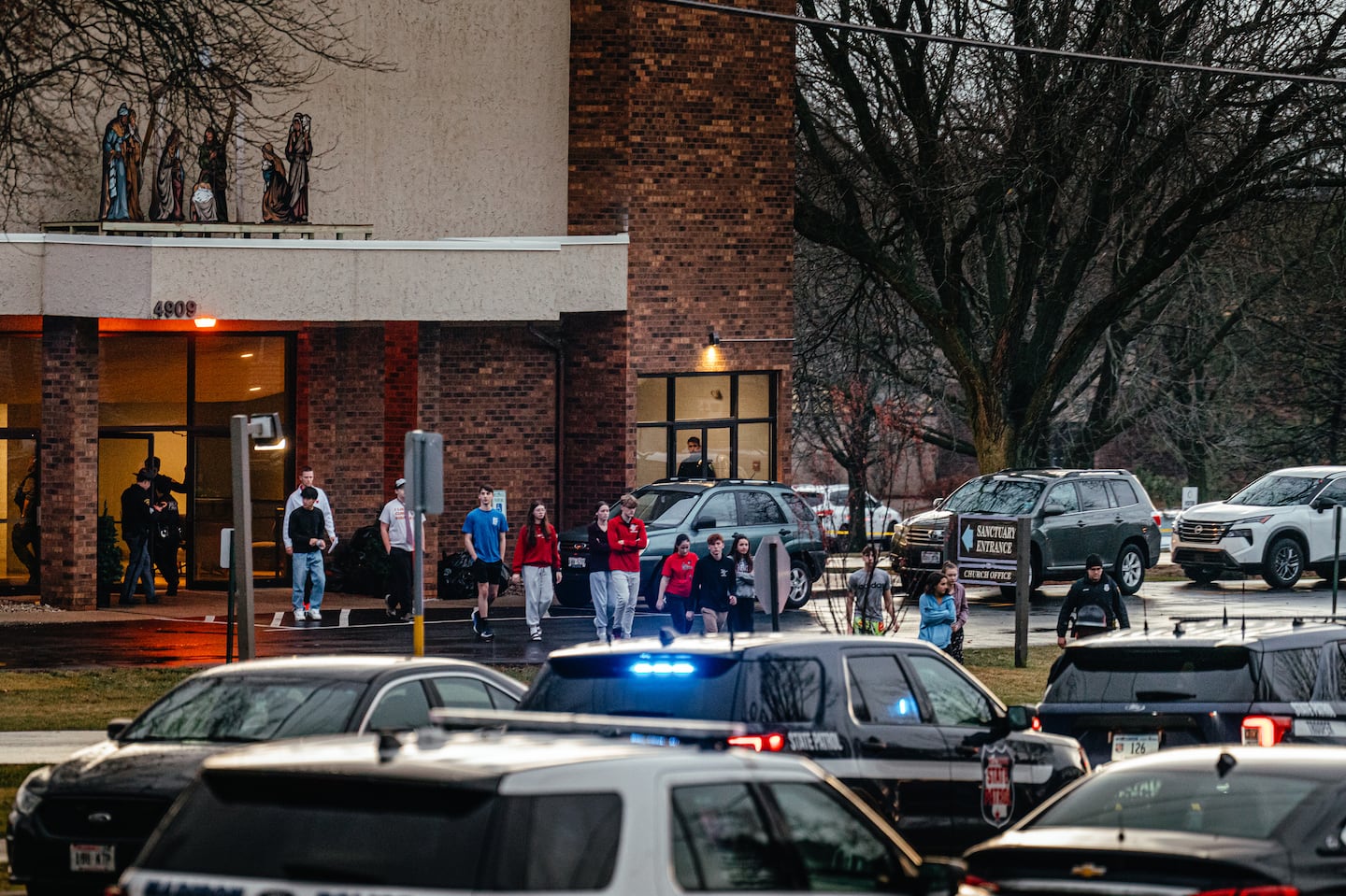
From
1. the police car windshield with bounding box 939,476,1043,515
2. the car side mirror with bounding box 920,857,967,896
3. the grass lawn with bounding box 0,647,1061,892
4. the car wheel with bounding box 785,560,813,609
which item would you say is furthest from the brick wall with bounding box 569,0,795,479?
the car side mirror with bounding box 920,857,967,896

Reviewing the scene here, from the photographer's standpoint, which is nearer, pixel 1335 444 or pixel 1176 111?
pixel 1176 111

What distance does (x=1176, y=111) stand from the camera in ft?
98.1

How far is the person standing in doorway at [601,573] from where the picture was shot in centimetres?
2334

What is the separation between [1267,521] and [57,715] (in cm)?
2082

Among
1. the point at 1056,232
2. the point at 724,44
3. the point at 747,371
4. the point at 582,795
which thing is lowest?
the point at 582,795

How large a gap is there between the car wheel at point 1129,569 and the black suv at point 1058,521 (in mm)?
14

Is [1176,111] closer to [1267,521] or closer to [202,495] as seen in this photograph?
[1267,521]

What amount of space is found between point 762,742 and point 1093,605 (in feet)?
33.5

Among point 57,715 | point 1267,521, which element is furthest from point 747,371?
point 57,715

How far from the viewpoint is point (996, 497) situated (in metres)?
30.3

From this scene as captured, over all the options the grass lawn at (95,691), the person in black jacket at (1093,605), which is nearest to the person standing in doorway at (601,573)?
the grass lawn at (95,691)

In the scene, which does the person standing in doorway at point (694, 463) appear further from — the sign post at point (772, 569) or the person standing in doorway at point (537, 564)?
the sign post at point (772, 569)

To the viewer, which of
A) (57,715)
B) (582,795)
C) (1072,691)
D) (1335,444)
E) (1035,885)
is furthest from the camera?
(1335,444)

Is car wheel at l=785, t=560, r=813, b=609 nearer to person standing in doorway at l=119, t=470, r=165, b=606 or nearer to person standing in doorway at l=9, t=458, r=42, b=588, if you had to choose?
person standing in doorway at l=119, t=470, r=165, b=606
